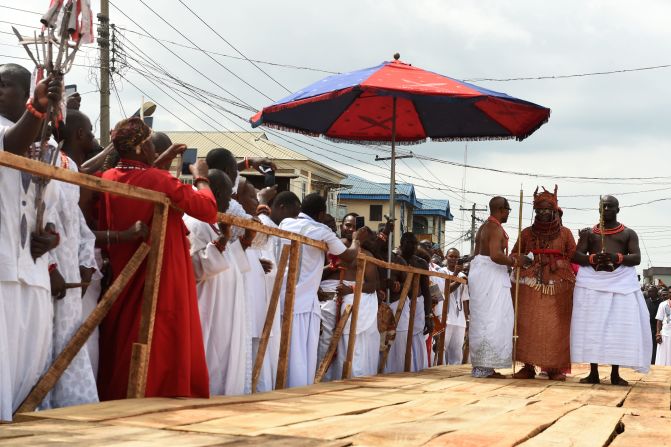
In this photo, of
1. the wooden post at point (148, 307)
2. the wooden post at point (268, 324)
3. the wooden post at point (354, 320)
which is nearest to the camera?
the wooden post at point (148, 307)

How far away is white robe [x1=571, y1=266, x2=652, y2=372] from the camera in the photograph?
10.3 meters

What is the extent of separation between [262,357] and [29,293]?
102 inches

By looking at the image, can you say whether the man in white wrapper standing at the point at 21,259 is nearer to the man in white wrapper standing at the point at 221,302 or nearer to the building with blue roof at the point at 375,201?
the man in white wrapper standing at the point at 221,302

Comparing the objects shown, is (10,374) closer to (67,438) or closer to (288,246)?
(67,438)

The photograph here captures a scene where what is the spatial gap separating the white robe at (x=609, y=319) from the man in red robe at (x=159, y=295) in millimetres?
5480

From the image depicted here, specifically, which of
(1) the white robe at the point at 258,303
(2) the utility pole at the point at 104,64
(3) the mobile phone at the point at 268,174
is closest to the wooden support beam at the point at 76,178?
(1) the white robe at the point at 258,303

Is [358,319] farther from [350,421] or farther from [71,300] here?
[350,421]

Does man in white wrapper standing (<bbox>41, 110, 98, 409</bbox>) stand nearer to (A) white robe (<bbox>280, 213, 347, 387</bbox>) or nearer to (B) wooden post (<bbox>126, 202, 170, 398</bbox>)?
(B) wooden post (<bbox>126, 202, 170, 398</bbox>)

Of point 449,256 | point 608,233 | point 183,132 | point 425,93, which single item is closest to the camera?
point 425,93

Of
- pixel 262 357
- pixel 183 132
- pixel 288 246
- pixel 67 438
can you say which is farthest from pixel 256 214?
pixel 183 132

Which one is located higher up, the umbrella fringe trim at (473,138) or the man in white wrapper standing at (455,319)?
the umbrella fringe trim at (473,138)

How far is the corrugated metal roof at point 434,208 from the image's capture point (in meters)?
73.9

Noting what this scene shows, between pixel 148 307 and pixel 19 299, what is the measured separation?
0.80 metres

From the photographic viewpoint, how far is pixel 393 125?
11.6 metres
